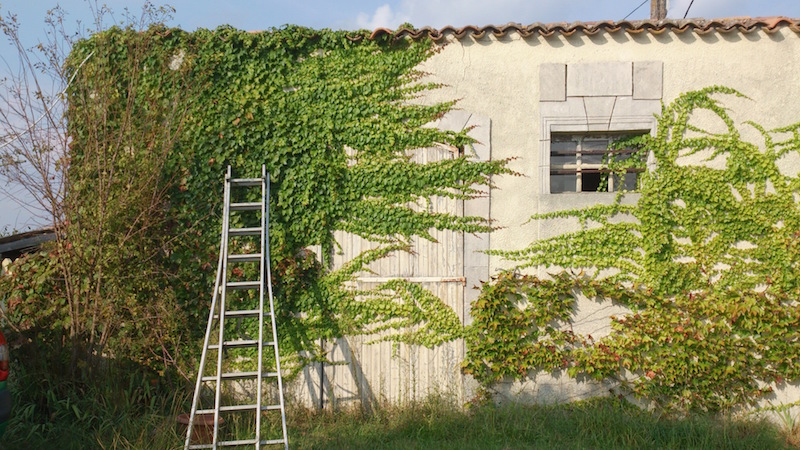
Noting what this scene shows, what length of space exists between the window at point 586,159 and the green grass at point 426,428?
87.9 inches

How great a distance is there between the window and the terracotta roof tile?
1.07 m

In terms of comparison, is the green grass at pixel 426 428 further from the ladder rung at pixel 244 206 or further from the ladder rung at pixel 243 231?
the ladder rung at pixel 244 206

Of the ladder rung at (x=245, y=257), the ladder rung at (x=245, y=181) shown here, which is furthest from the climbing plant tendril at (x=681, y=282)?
the ladder rung at (x=245, y=181)

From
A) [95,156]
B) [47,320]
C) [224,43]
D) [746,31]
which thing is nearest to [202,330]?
[47,320]

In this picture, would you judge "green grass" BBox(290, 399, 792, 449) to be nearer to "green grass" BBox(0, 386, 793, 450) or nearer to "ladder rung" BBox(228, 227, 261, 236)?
"green grass" BBox(0, 386, 793, 450)

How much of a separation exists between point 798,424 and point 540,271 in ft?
9.32

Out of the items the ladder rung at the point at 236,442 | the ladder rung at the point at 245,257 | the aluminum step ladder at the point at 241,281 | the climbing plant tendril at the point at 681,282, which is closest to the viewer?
the ladder rung at the point at 236,442

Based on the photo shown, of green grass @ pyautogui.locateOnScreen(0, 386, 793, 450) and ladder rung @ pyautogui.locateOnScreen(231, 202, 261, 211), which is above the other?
ladder rung @ pyautogui.locateOnScreen(231, 202, 261, 211)

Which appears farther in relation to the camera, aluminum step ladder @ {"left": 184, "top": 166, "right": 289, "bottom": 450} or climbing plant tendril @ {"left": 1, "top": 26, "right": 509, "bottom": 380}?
climbing plant tendril @ {"left": 1, "top": 26, "right": 509, "bottom": 380}

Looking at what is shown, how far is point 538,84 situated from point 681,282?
2.47 meters

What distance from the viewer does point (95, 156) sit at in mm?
6617

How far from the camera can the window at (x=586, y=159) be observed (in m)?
6.84

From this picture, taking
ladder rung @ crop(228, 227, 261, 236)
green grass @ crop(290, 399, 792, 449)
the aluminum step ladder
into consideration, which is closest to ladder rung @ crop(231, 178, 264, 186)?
the aluminum step ladder

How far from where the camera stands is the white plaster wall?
21.8ft
